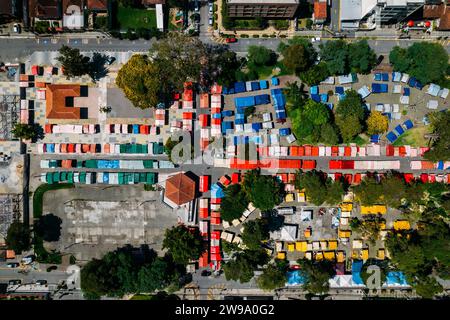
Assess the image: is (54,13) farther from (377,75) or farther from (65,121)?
(377,75)

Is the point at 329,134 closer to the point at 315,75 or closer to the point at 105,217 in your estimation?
the point at 315,75

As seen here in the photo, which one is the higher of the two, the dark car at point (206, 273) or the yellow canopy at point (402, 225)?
the yellow canopy at point (402, 225)

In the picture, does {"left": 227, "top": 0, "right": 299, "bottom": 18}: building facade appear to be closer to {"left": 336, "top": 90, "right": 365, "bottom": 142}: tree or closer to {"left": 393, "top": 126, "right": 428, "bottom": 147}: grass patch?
{"left": 336, "top": 90, "right": 365, "bottom": 142}: tree

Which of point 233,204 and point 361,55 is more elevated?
point 361,55

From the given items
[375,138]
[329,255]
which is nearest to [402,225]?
[329,255]

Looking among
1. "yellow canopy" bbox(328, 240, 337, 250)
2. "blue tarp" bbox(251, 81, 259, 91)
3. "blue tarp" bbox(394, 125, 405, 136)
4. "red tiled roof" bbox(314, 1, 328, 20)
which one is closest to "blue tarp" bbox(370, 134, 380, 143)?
"blue tarp" bbox(394, 125, 405, 136)

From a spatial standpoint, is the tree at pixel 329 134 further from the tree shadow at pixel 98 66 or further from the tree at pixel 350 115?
the tree shadow at pixel 98 66

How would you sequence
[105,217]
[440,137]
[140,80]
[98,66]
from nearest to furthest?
[140,80]
[440,137]
[98,66]
[105,217]

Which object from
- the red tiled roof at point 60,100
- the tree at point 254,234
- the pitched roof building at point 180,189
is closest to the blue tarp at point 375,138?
the tree at point 254,234
